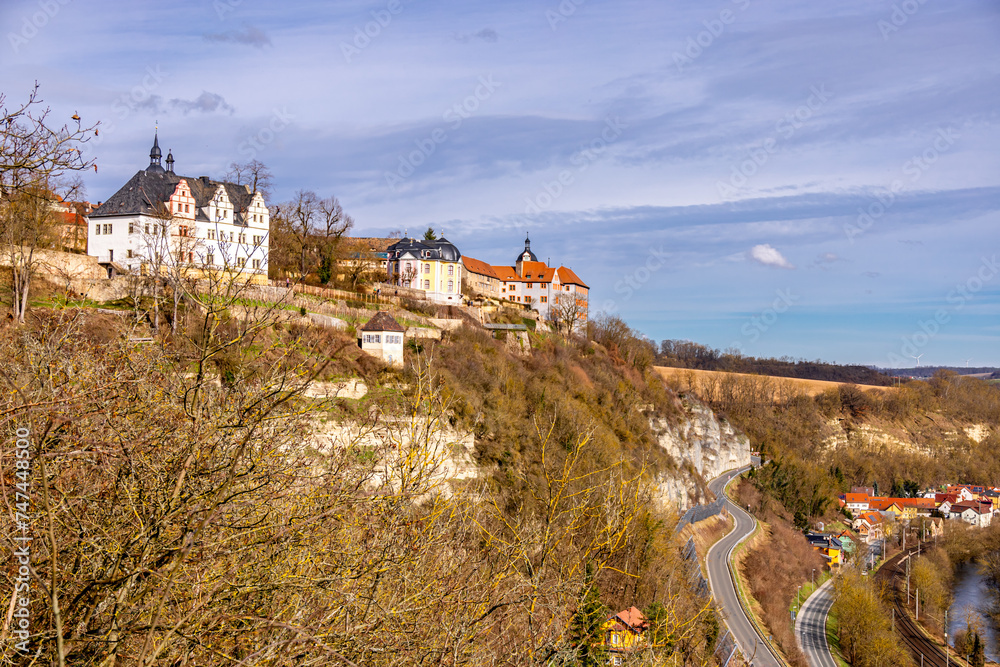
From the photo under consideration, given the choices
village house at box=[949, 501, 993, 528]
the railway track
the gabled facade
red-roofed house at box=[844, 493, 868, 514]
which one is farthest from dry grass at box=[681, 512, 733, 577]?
village house at box=[949, 501, 993, 528]

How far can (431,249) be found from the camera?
55.3 metres

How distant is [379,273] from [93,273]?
88.3 ft

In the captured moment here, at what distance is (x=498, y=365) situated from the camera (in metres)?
37.9

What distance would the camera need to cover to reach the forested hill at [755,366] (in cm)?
10888

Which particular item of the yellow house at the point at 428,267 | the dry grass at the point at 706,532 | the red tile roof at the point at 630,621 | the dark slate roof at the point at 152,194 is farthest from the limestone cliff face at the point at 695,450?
the dark slate roof at the point at 152,194

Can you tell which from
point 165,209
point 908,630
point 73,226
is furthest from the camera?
point 908,630

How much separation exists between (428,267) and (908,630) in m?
40.5

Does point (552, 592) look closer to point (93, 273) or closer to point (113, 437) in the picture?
point (113, 437)

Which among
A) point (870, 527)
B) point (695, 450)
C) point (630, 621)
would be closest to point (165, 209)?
point (630, 621)

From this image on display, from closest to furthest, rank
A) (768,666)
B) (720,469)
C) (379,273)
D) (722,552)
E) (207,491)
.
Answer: (207,491) → (768,666) → (722,552) → (379,273) → (720,469)

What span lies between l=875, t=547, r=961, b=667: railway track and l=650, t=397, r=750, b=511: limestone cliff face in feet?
45.3

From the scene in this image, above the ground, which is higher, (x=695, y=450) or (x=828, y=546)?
(x=695, y=450)

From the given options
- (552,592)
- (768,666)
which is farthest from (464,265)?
(552,592)

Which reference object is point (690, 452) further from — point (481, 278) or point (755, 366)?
point (755, 366)
